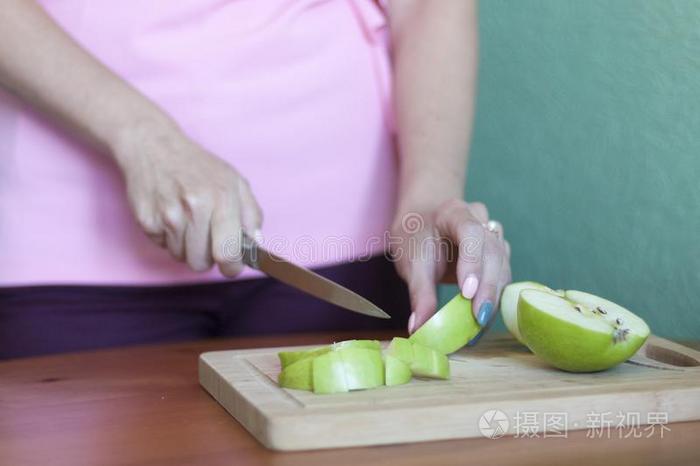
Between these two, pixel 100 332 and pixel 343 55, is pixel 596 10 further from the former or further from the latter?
pixel 100 332

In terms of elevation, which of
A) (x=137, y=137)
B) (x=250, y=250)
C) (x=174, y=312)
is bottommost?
(x=174, y=312)

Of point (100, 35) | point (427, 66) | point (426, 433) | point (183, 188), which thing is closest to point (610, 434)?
point (426, 433)

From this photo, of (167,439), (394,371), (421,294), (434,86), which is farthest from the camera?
(434,86)

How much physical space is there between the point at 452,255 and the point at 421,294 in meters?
0.06

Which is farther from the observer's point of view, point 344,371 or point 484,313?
point 484,313

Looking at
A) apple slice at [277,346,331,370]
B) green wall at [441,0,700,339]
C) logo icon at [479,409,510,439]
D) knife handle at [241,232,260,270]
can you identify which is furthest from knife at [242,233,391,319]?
green wall at [441,0,700,339]

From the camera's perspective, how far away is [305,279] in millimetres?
1115

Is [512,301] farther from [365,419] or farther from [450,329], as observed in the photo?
[365,419]

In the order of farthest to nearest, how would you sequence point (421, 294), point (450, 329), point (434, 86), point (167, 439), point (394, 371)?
point (434, 86) → point (421, 294) → point (450, 329) → point (394, 371) → point (167, 439)

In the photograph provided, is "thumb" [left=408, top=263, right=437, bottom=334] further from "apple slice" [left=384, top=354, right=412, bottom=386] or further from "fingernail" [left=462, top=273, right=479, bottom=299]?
"apple slice" [left=384, top=354, right=412, bottom=386]

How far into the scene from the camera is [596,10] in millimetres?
1448

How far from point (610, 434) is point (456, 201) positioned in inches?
15.7

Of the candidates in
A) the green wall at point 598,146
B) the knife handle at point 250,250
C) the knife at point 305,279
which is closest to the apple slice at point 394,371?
the knife at point 305,279

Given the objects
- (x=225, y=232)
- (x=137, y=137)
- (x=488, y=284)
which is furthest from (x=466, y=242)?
(x=137, y=137)
